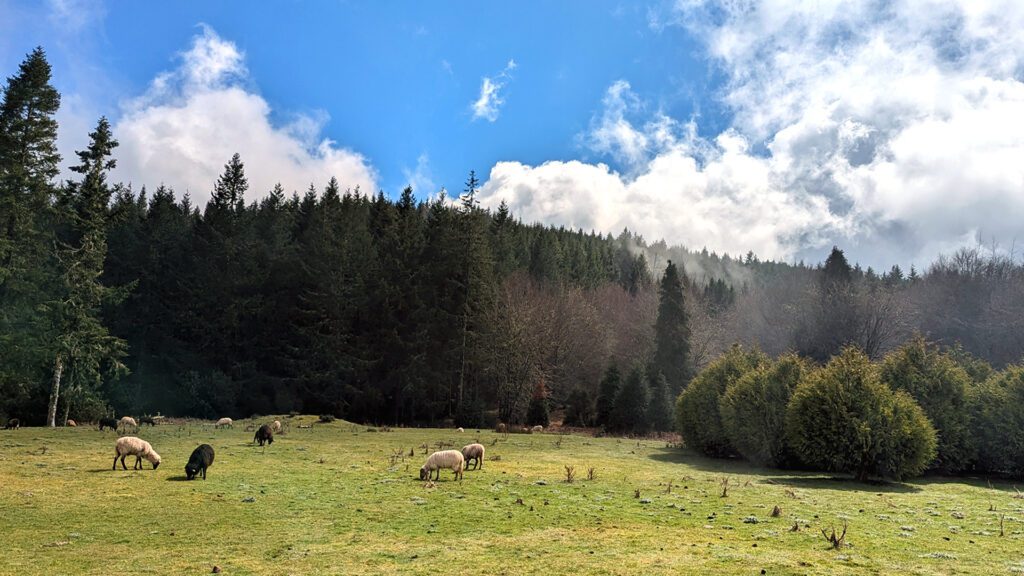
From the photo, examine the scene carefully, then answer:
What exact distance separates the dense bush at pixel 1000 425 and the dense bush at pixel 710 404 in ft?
34.3

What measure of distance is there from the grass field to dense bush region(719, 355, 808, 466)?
5.77m

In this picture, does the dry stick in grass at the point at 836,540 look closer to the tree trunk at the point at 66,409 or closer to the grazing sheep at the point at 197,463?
the grazing sheep at the point at 197,463

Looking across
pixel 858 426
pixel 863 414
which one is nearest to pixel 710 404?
pixel 863 414

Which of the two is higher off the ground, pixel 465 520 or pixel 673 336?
pixel 673 336

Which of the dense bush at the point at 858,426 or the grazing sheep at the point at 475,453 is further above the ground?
the dense bush at the point at 858,426

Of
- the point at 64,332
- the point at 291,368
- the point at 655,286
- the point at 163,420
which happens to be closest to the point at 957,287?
the point at 655,286

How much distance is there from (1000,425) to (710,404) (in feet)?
44.7

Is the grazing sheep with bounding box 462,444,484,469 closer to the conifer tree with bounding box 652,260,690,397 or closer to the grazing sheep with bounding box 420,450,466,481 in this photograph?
the grazing sheep with bounding box 420,450,466,481

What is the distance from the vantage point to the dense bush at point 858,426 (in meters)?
24.4

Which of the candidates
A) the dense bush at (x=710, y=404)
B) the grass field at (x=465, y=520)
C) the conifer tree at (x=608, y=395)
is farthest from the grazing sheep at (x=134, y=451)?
the conifer tree at (x=608, y=395)

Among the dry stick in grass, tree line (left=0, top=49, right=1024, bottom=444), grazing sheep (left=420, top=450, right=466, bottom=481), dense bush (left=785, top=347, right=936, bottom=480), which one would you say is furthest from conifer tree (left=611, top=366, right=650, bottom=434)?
the dry stick in grass

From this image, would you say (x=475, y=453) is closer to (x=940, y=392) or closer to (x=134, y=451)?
(x=134, y=451)

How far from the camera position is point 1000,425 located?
94.9 ft

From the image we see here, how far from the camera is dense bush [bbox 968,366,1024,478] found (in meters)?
28.7
